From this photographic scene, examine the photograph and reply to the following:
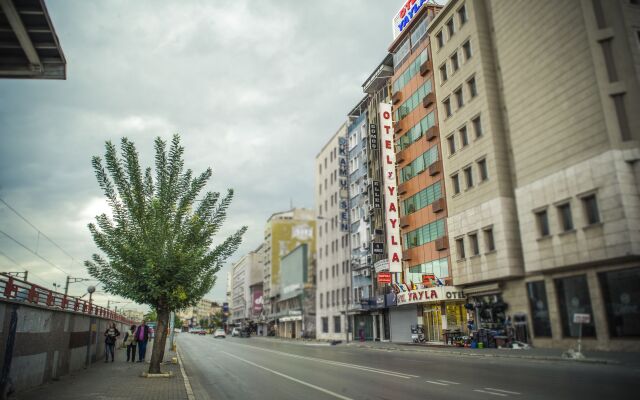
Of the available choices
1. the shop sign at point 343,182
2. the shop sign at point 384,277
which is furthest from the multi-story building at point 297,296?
the shop sign at point 384,277

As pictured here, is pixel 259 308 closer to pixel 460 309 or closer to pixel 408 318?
pixel 408 318

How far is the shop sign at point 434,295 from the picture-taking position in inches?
1266

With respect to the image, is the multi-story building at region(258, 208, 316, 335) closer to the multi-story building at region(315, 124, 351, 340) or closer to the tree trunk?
the multi-story building at region(315, 124, 351, 340)

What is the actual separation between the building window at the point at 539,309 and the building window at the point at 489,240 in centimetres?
374

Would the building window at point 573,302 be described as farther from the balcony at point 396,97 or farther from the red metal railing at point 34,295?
the balcony at point 396,97

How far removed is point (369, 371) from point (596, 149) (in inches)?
631

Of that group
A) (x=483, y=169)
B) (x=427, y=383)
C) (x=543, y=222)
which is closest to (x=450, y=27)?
(x=483, y=169)

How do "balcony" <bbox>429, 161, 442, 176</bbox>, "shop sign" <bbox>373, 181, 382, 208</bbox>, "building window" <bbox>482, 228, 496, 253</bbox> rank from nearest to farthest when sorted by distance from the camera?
1. "building window" <bbox>482, 228, 496, 253</bbox>
2. "balcony" <bbox>429, 161, 442, 176</bbox>
3. "shop sign" <bbox>373, 181, 382, 208</bbox>

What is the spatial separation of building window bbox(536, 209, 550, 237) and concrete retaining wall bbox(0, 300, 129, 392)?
23982 mm

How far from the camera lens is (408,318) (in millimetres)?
40375

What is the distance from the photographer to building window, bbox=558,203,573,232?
2355 centimetres

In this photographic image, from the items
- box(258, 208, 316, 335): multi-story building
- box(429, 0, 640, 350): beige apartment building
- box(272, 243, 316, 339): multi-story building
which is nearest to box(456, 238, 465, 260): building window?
box(429, 0, 640, 350): beige apartment building

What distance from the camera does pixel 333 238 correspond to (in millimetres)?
64438

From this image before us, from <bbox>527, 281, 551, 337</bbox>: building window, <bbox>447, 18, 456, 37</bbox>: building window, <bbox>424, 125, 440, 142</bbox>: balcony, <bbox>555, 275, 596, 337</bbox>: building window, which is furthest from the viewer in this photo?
<bbox>424, 125, 440, 142</bbox>: balcony
